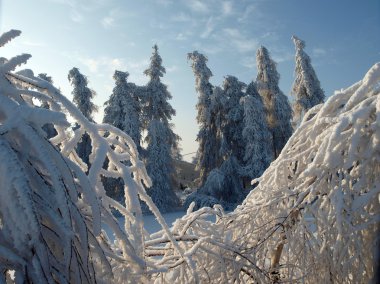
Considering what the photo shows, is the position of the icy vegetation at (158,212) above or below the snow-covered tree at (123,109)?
below

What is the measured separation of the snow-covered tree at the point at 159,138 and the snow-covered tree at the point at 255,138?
4936 millimetres

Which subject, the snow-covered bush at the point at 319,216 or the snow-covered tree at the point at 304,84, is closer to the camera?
the snow-covered bush at the point at 319,216

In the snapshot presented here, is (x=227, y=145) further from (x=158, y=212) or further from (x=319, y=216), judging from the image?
(x=158, y=212)

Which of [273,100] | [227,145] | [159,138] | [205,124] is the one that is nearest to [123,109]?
[159,138]

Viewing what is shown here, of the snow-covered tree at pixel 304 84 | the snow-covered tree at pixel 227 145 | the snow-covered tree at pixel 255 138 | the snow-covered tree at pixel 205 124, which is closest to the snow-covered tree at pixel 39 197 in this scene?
the snow-covered tree at pixel 227 145

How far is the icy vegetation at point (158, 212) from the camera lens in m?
1.19

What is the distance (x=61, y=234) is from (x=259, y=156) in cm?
2305

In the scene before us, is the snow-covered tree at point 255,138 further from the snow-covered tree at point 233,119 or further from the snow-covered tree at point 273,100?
the snow-covered tree at point 273,100

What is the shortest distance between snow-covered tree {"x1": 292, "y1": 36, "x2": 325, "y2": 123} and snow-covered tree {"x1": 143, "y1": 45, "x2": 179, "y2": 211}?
9.00 metres

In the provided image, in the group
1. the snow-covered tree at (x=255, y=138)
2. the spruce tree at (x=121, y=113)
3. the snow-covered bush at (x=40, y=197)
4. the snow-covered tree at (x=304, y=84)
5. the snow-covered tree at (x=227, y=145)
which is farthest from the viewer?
the snow-covered tree at (x=304, y=84)

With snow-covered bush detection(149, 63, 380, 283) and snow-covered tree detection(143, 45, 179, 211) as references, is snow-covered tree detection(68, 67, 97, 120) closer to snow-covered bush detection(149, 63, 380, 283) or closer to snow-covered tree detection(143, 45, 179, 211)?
snow-covered tree detection(143, 45, 179, 211)

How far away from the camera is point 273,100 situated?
2717 cm

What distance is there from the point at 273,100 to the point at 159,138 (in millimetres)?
8697

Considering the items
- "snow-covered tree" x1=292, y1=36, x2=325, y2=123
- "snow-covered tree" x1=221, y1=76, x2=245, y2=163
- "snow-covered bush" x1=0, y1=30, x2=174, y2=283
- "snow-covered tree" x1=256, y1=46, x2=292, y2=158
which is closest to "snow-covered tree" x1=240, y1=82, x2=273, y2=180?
"snow-covered tree" x1=221, y1=76, x2=245, y2=163
